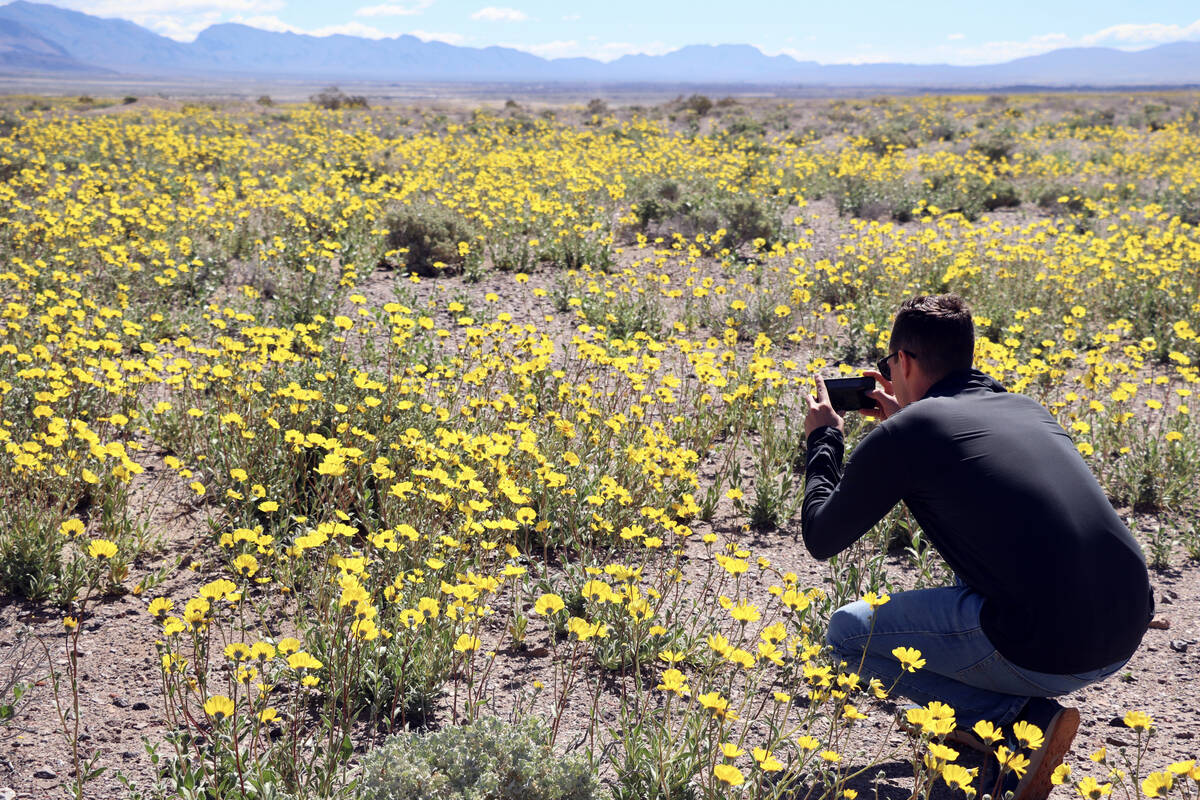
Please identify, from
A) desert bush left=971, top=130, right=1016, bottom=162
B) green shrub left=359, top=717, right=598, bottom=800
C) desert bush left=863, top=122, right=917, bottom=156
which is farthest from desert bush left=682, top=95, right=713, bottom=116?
green shrub left=359, top=717, right=598, bottom=800

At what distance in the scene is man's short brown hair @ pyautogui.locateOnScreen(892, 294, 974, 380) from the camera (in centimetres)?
322

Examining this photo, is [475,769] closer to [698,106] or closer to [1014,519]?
[1014,519]

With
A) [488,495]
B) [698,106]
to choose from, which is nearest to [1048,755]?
[488,495]

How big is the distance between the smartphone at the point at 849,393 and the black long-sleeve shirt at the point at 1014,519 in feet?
2.51

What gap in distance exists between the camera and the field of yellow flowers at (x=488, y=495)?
300cm

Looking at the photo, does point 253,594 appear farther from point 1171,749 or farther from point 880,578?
point 1171,749

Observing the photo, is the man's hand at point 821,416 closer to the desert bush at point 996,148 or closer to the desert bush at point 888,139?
the desert bush at point 996,148

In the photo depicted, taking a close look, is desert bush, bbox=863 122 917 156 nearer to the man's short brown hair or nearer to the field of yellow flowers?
the field of yellow flowers

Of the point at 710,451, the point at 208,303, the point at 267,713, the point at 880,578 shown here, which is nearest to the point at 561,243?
the point at 208,303

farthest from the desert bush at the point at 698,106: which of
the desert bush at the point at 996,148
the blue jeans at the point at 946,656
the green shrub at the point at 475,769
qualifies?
the green shrub at the point at 475,769

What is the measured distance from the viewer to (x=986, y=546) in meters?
2.85

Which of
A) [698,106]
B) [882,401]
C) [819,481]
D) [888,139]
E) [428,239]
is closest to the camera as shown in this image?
[819,481]

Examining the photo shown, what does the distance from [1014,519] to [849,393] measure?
1229 mm

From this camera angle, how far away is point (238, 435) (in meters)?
5.02
